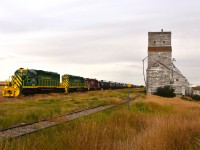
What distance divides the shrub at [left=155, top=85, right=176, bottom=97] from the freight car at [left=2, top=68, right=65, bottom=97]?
81.1 feet

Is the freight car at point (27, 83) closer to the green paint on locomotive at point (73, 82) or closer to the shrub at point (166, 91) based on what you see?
the green paint on locomotive at point (73, 82)

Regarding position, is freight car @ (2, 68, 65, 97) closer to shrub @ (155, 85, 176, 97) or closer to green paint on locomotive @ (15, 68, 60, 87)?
green paint on locomotive @ (15, 68, 60, 87)

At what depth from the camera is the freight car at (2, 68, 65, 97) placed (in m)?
32.2

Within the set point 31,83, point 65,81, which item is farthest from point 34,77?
point 65,81

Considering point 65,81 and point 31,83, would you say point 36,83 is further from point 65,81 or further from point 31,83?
point 65,81

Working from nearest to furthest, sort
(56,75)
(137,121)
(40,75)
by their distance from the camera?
1. (137,121)
2. (40,75)
3. (56,75)

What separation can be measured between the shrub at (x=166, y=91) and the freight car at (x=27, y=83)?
24.7 metres

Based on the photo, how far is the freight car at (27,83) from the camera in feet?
106

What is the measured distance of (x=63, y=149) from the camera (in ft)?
21.0

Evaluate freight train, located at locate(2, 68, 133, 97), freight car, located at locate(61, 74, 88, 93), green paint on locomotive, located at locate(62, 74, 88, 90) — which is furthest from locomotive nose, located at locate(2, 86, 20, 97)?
green paint on locomotive, located at locate(62, 74, 88, 90)

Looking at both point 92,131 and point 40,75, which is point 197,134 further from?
point 40,75

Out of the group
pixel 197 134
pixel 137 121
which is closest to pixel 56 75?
pixel 137 121

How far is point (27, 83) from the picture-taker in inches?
1325

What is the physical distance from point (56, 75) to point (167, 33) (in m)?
28.1
